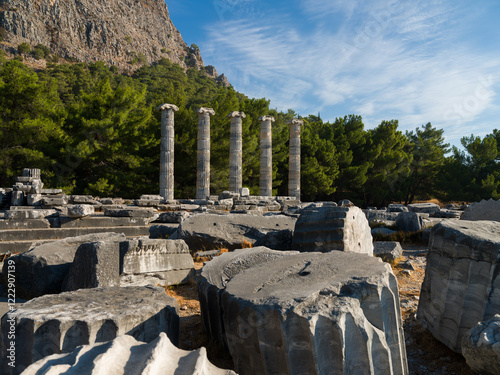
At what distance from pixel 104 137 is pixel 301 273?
18.7 meters

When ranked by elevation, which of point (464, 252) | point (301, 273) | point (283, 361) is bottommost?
point (283, 361)

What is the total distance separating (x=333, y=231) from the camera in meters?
5.07

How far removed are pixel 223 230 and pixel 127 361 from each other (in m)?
5.27

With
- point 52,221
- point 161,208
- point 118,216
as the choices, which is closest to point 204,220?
point 118,216

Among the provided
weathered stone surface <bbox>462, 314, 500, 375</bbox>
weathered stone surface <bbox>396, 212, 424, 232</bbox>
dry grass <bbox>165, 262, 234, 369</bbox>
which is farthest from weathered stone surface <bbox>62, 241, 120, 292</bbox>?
weathered stone surface <bbox>396, 212, 424, 232</bbox>

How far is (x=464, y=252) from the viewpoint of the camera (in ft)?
9.32

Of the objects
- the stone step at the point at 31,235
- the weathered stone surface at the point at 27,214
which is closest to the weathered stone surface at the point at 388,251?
the stone step at the point at 31,235

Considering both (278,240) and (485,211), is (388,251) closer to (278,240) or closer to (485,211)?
(278,240)

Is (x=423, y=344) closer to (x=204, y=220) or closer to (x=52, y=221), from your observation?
(x=204, y=220)

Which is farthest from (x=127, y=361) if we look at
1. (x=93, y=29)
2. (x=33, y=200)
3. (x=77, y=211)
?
(x=93, y=29)

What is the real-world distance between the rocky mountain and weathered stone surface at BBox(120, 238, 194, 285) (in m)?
74.1

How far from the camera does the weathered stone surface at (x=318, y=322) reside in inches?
82.1

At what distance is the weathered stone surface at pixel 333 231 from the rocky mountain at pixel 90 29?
7464 cm

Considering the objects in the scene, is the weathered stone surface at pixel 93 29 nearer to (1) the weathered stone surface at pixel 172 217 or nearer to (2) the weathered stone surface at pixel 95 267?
(1) the weathered stone surface at pixel 172 217
